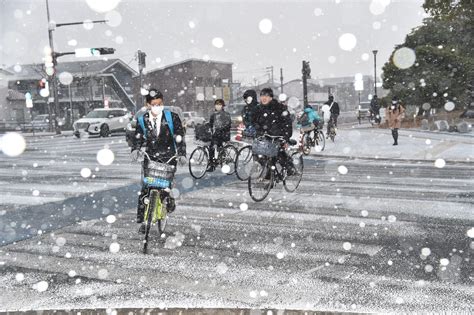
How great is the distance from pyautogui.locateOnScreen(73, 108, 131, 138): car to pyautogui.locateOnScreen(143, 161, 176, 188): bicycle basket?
88.8ft

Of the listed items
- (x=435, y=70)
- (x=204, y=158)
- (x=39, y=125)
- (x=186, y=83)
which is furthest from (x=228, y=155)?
(x=186, y=83)

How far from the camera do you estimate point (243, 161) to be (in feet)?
38.4

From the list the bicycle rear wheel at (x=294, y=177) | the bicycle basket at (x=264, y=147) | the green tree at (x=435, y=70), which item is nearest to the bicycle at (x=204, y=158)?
the bicycle rear wheel at (x=294, y=177)

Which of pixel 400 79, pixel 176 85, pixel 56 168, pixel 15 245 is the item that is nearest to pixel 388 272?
pixel 15 245

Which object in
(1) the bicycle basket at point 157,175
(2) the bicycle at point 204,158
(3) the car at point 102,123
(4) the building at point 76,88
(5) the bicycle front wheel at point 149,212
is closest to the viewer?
(5) the bicycle front wheel at point 149,212

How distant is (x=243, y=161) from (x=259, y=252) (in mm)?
5861

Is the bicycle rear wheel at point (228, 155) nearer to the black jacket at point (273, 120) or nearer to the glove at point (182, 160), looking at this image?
the black jacket at point (273, 120)

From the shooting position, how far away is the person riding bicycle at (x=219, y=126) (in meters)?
11.7

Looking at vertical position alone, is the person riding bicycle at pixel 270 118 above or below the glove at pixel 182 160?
above

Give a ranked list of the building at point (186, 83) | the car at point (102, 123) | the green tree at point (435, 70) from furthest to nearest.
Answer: the building at point (186, 83), the green tree at point (435, 70), the car at point (102, 123)

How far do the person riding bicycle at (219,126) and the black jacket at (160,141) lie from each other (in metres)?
5.28

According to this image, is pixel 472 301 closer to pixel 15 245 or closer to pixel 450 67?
pixel 15 245

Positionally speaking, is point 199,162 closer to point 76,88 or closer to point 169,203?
point 169,203

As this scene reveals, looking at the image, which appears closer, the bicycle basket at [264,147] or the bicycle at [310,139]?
the bicycle basket at [264,147]
